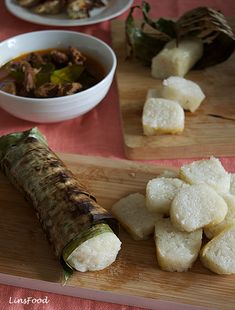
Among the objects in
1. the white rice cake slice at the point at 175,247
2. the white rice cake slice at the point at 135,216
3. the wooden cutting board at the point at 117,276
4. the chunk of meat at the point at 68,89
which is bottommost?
the wooden cutting board at the point at 117,276

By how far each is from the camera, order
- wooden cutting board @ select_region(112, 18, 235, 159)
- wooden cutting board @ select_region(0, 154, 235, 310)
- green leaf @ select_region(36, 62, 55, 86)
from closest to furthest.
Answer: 1. wooden cutting board @ select_region(0, 154, 235, 310)
2. wooden cutting board @ select_region(112, 18, 235, 159)
3. green leaf @ select_region(36, 62, 55, 86)

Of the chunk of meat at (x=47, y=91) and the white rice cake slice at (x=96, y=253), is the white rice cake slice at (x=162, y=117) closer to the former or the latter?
the chunk of meat at (x=47, y=91)

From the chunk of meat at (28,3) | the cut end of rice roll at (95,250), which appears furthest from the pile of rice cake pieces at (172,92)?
the chunk of meat at (28,3)

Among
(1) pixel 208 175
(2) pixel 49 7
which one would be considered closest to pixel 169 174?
(1) pixel 208 175

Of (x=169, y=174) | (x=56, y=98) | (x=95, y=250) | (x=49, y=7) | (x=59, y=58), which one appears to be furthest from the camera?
(x=49, y=7)

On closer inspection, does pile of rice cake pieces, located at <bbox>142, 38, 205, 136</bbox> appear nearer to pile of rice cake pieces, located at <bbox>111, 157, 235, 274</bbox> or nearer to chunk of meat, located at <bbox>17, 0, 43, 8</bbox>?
pile of rice cake pieces, located at <bbox>111, 157, 235, 274</bbox>

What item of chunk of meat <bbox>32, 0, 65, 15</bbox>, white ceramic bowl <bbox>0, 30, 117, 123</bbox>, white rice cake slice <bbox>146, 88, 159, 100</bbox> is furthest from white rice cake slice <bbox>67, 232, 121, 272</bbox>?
chunk of meat <bbox>32, 0, 65, 15</bbox>

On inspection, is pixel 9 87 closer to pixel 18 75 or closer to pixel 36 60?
pixel 18 75
